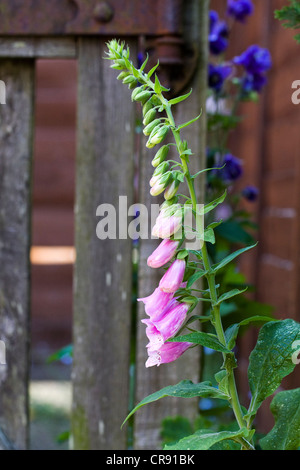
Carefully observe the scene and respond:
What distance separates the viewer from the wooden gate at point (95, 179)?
4.62 ft

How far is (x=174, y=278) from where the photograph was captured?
2.46 ft

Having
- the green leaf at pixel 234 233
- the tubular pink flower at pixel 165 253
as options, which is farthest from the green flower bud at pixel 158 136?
the green leaf at pixel 234 233

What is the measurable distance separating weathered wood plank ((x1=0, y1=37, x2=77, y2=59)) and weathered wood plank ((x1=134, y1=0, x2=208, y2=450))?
0.86 feet

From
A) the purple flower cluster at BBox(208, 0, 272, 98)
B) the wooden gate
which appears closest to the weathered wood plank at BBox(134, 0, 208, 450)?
the wooden gate

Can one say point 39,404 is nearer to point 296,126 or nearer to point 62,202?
point 62,202

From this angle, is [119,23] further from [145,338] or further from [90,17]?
[145,338]

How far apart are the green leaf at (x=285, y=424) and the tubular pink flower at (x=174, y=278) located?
0.27 metres

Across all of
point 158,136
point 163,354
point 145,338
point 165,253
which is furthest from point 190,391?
point 145,338

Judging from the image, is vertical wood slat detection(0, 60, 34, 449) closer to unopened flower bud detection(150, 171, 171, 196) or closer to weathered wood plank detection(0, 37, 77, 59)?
weathered wood plank detection(0, 37, 77, 59)

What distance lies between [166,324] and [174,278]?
0.19ft

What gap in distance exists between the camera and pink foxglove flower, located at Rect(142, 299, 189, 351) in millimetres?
759

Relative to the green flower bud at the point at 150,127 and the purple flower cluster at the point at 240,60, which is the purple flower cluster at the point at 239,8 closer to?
the purple flower cluster at the point at 240,60

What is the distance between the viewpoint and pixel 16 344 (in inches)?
59.8

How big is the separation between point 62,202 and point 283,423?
3145mm
